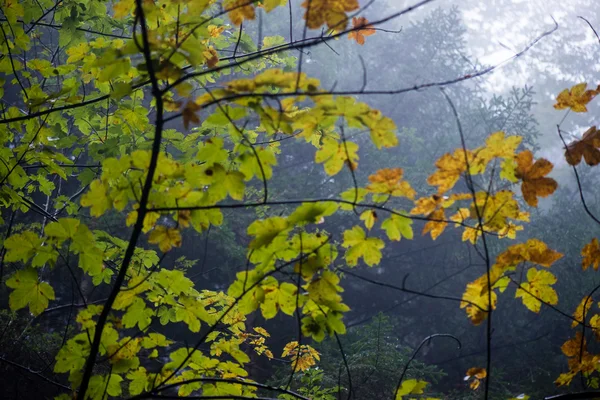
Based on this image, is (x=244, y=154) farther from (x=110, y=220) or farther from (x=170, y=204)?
(x=110, y=220)

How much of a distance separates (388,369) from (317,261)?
4922mm

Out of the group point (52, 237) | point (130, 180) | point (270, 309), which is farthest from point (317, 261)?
point (52, 237)

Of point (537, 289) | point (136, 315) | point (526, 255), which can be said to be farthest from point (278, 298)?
point (537, 289)

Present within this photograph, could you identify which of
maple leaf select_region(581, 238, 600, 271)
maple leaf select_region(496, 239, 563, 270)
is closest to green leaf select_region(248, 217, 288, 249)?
maple leaf select_region(496, 239, 563, 270)

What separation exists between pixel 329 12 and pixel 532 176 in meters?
0.68

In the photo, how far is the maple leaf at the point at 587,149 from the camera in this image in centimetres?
131

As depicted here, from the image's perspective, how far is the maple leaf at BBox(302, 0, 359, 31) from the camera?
1.06 metres

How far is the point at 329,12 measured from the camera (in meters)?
1.08

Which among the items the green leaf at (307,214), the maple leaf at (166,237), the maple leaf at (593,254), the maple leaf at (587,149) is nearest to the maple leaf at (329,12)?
the green leaf at (307,214)

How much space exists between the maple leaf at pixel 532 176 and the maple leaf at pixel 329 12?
1.91 ft

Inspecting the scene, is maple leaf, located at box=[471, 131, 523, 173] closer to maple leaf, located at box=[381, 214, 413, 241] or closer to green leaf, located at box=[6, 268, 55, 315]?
maple leaf, located at box=[381, 214, 413, 241]

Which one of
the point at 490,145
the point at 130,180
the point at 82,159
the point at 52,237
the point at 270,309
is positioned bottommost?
the point at 270,309

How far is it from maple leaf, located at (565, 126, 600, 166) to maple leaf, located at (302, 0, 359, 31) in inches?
29.5

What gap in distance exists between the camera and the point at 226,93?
962 millimetres
